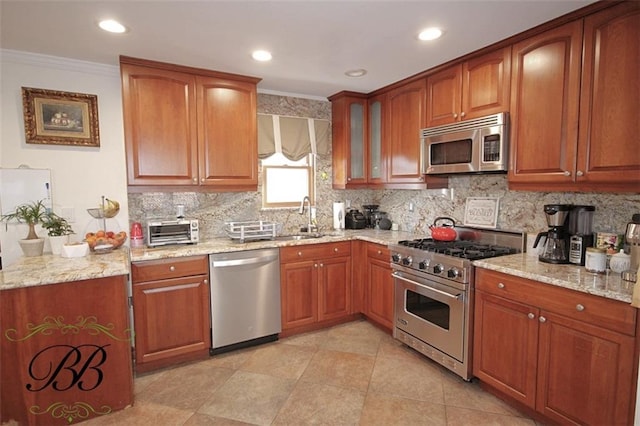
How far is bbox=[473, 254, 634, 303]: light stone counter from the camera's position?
67.9 inches

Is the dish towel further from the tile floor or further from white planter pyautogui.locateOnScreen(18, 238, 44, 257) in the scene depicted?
white planter pyautogui.locateOnScreen(18, 238, 44, 257)

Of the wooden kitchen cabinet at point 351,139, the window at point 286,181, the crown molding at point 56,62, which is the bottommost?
the window at point 286,181

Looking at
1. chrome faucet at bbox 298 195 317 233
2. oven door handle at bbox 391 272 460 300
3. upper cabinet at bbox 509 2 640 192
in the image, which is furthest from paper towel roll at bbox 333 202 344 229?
upper cabinet at bbox 509 2 640 192

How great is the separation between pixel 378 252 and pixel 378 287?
35 centimetres

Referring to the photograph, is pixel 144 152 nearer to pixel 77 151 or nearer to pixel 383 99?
pixel 77 151

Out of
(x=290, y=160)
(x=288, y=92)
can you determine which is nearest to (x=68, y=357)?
(x=290, y=160)

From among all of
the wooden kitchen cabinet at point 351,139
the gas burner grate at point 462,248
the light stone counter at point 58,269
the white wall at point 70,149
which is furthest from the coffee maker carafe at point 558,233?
the white wall at point 70,149

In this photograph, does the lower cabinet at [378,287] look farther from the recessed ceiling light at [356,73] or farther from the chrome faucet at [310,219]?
the recessed ceiling light at [356,73]

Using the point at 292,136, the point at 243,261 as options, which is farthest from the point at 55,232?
the point at 292,136

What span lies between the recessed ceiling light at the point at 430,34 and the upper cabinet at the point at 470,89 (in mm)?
514

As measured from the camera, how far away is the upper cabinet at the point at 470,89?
250 cm

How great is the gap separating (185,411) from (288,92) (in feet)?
9.99

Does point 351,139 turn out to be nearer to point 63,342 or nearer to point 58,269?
point 58,269

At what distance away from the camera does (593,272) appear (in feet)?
6.64
